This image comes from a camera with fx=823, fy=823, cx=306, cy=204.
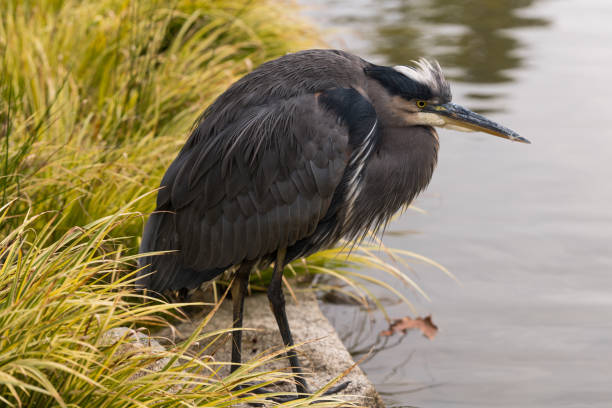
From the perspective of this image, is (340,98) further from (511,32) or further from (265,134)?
(511,32)

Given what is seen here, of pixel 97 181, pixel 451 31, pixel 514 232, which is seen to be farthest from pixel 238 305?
pixel 451 31

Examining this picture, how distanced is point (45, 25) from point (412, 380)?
4.11 m

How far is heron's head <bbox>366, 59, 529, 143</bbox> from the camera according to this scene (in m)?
3.44

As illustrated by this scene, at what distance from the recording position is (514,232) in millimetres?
5785

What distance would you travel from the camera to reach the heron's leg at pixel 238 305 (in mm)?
3604

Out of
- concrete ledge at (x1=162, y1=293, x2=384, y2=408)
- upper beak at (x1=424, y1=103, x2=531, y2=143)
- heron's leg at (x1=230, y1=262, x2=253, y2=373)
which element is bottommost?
concrete ledge at (x1=162, y1=293, x2=384, y2=408)

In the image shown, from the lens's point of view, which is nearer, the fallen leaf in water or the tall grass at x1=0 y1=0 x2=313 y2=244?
the tall grass at x1=0 y1=0 x2=313 y2=244

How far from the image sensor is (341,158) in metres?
3.35

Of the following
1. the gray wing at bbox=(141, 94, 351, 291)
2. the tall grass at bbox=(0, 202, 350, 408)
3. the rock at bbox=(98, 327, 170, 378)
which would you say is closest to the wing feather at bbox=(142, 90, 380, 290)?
the gray wing at bbox=(141, 94, 351, 291)

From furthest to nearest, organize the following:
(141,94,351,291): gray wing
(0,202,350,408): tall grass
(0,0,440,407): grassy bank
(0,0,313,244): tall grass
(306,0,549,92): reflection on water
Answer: (306,0,549,92): reflection on water → (0,0,313,244): tall grass → (141,94,351,291): gray wing → (0,0,440,407): grassy bank → (0,202,350,408): tall grass

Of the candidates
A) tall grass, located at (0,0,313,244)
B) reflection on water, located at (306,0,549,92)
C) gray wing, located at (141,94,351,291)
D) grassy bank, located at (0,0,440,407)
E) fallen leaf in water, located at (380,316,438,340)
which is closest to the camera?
grassy bank, located at (0,0,440,407)

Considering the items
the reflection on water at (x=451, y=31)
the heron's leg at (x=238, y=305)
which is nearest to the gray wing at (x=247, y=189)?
the heron's leg at (x=238, y=305)

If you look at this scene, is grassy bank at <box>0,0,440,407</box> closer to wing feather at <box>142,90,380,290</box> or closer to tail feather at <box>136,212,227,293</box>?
tail feather at <box>136,212,227,293</box>

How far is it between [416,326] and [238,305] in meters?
1.52
